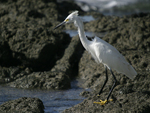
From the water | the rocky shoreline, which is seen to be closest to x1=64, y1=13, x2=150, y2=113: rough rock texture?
the rocky shoreline

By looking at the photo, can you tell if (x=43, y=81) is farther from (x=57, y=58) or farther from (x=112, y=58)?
(x=112, y=58)

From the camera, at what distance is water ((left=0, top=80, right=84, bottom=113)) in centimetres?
555

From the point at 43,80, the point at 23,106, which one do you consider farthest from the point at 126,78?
the point at 23,106

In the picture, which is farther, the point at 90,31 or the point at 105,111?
the point at 90,31

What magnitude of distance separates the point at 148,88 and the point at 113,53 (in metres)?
1.26

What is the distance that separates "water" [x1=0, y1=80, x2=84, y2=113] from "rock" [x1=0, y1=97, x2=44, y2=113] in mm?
929

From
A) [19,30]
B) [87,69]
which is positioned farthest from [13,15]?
[87,69]

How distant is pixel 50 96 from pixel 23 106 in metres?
1.74

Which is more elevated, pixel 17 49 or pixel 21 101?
pixel 17 49

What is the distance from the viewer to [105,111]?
420 centimetres

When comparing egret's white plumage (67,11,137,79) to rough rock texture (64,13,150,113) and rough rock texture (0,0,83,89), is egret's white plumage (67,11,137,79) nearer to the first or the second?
rough rock texture (64,13,150,113)

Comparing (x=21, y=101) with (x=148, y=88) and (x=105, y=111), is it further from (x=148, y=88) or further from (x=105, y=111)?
(x=148, y=88)

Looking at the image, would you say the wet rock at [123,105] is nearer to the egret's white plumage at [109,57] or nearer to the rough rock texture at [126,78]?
the rough rock texture at [126,78]

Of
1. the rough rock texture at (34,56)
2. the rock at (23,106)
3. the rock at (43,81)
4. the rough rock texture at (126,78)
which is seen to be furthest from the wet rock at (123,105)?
the rough rock texture at (34,56)
